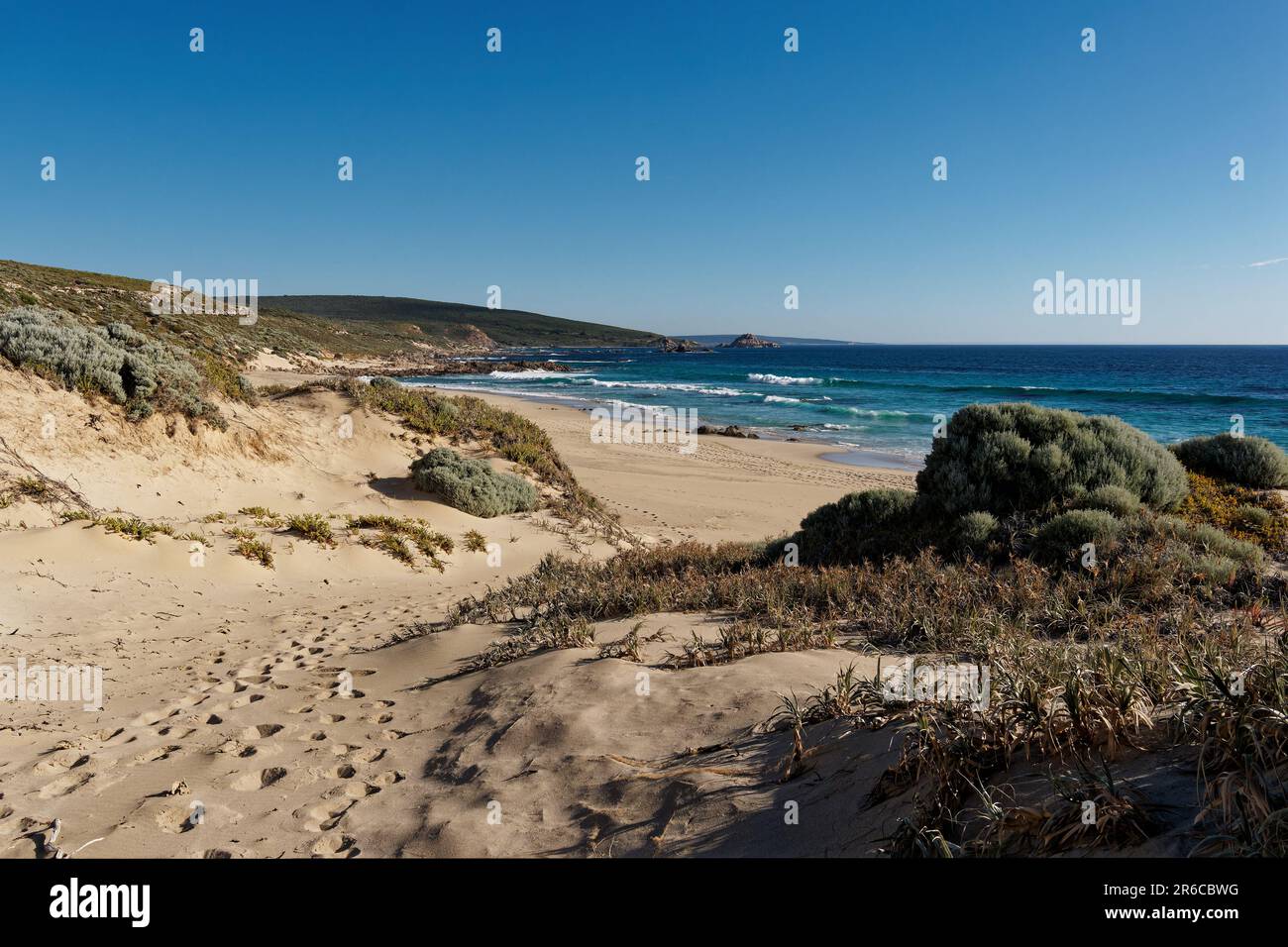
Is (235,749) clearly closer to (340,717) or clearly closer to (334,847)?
(340,717)

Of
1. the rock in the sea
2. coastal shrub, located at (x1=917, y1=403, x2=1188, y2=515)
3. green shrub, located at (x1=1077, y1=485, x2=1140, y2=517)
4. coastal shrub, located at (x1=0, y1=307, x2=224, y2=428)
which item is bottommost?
green shrub, located at (x1=1077, y1=485, x2=1140, y2=517)

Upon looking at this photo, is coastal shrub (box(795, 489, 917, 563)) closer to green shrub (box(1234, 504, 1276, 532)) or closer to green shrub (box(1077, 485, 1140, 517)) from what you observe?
green shrub (box(1077, 485, 1140, 517))

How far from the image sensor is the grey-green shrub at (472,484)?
A: 1203 cm

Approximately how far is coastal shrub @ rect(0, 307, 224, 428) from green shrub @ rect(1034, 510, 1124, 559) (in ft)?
40.9

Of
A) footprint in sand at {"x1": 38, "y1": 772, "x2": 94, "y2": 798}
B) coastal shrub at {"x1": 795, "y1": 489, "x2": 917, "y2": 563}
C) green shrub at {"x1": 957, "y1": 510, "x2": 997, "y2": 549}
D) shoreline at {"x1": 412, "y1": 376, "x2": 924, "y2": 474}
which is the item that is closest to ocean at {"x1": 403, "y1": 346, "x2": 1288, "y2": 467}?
shoreline at {"x1": 412, "y1": 376, "x2": 924, "y2": 474}

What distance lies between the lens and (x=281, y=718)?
15.3 feet

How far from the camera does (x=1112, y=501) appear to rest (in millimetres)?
6668

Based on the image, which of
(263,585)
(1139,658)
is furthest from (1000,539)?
(263,585)

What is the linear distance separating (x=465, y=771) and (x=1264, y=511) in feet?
27.8

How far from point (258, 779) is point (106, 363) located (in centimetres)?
949

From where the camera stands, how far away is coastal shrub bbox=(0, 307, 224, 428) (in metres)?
9.66

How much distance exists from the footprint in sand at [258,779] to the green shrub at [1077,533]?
6.63 metres

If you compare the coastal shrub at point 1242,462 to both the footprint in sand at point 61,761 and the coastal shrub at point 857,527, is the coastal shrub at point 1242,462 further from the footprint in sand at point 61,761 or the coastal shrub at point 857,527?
the footprint in sand at point 61,761
